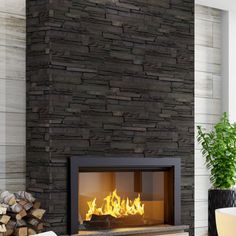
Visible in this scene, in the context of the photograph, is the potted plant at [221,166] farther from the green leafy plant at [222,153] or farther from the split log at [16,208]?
the split log at [16,208]

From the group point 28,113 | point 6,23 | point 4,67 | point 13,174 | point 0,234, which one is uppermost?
point 6,23

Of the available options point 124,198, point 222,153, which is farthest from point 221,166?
point 124,198

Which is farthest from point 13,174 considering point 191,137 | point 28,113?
point 191,137

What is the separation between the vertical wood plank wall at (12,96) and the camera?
16.6 ft

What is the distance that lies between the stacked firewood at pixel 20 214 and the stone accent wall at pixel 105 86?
0.35 feet

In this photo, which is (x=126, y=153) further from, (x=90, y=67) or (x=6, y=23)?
(x=6, y=23)

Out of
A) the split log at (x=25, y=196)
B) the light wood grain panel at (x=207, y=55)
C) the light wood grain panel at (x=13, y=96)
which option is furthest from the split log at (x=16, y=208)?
the light wood grain panel at (x=207, y=55)

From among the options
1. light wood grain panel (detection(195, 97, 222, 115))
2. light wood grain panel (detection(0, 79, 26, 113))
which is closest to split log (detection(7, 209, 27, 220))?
light wood grain panel (detection(0, 79, 26, 113))

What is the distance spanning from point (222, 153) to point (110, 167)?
1326mm

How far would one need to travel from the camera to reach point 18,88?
5.15 m

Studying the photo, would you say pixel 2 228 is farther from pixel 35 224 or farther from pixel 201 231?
pixel 201 231

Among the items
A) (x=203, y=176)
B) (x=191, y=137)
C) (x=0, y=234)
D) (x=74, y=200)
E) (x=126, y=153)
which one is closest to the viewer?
(x=0, y=234)

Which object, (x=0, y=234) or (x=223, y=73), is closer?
(x=0, y=234)

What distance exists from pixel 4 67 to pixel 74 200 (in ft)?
4.03
